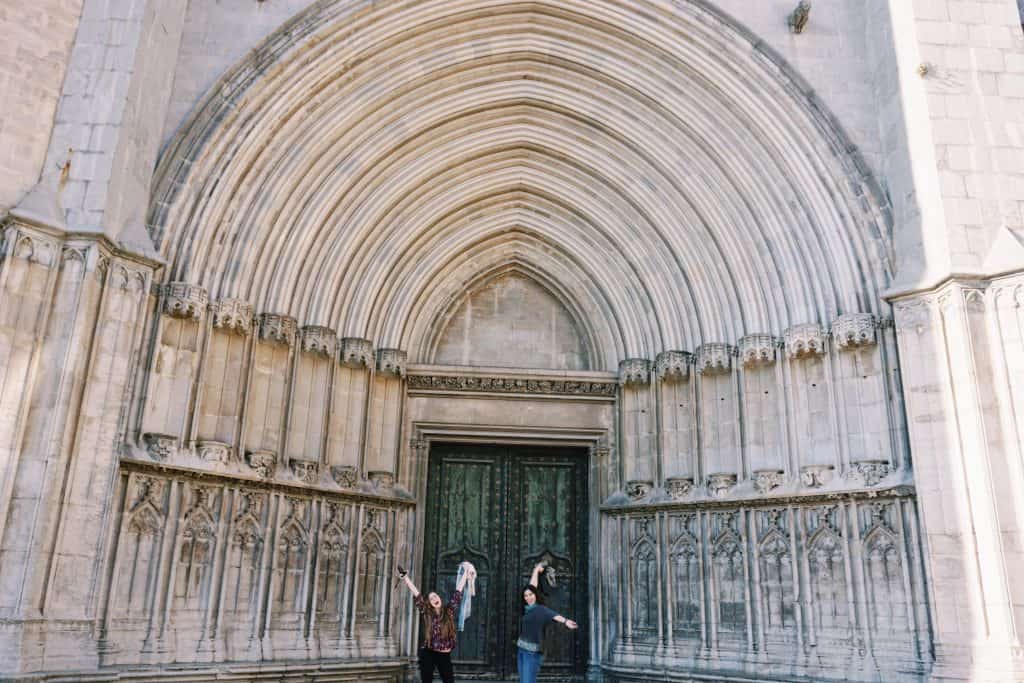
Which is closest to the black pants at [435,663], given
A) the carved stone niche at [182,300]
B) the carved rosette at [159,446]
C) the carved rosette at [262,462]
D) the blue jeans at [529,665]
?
the blue jeans at [529,665]

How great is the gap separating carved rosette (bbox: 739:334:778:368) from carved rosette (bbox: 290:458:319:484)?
430 cm

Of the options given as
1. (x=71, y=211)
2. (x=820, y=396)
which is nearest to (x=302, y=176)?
(x=71, y=211)

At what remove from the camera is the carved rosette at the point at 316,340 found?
803 centimetres

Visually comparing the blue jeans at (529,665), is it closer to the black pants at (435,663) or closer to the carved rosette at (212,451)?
the black pants at (435,663)

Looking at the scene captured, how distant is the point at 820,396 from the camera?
24.9 feet

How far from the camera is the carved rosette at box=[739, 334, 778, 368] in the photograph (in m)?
7.93

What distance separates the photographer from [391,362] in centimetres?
880

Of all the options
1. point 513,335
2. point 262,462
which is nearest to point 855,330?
point 513,335

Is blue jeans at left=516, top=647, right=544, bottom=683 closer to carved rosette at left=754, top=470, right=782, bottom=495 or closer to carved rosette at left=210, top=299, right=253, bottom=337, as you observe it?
carved rosette at left=754, top=470, right=782, bottom=495

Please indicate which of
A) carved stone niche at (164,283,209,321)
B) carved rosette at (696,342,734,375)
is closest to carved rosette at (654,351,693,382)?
carved rosette at (696,342,734,375)

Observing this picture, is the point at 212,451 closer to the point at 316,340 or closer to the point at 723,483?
the point at 316,340

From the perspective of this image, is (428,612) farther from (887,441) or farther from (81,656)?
(887,441)

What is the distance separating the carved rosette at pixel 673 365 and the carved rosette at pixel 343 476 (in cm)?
338

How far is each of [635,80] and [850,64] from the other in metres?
2.15
